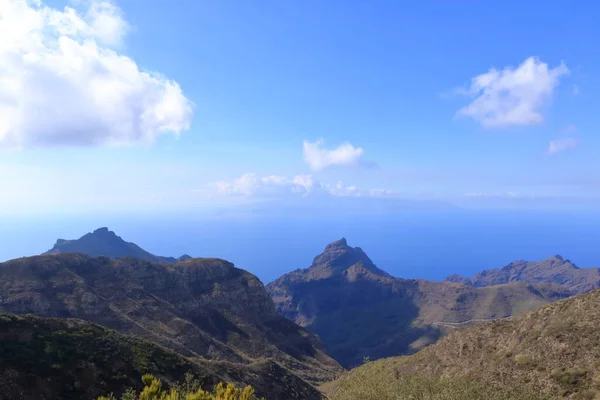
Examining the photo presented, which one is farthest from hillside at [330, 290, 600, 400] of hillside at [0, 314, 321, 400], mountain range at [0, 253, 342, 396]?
mountain range at [0, 253, 342, 396]

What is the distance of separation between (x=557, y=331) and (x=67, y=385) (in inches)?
2004

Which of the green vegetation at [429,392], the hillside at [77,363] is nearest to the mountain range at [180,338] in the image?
the hillside at [77,363]

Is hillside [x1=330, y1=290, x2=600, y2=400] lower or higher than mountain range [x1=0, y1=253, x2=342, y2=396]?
higher

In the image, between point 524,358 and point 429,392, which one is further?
point 524,358

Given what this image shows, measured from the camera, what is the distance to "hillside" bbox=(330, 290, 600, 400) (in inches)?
1092

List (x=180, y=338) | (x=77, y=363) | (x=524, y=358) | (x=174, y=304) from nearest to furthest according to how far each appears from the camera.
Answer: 1. (x=524, y=358)
2. (x=77, y=363)
3. (x=180, y=338)
4. (x=174, y=304)

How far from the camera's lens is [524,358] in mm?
34625

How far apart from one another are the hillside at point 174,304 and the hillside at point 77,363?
132 feet

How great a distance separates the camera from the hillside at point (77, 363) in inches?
1384

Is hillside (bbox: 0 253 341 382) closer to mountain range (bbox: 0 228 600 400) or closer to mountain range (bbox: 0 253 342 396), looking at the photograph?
mountain range (bbox: 0 253 342 396)

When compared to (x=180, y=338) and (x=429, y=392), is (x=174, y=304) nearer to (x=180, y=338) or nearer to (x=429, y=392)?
(x=180, y=338)

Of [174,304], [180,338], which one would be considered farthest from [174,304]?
[180,338]

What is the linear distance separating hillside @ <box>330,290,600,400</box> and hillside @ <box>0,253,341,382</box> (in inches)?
2494

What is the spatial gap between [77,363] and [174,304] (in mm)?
101441
